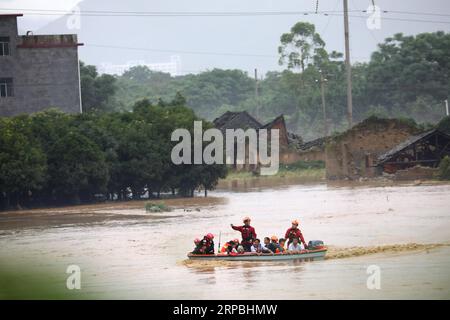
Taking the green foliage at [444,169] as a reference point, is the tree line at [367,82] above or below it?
above

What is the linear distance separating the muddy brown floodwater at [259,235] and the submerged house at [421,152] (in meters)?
→ 7.93

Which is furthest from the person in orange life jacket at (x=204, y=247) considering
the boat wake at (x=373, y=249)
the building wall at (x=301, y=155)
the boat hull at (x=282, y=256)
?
the building wall at (x=301, y=155)

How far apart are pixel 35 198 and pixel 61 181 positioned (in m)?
2.35

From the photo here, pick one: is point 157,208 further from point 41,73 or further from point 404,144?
point 41,73

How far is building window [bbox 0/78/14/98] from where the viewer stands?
6994cm

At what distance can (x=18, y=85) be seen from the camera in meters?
70.5

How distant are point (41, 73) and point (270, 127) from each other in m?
25.0

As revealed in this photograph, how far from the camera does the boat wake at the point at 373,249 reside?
32.2 metres

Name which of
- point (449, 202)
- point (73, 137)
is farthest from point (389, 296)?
point (73, 137)

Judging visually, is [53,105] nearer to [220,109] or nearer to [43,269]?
[43,269]

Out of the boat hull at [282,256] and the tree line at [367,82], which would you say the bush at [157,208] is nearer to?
the boat hull at [282,256]

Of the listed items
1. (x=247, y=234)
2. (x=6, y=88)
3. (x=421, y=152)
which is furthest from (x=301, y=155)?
(x=247, y=234)

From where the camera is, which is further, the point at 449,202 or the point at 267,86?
the point at 267,86
